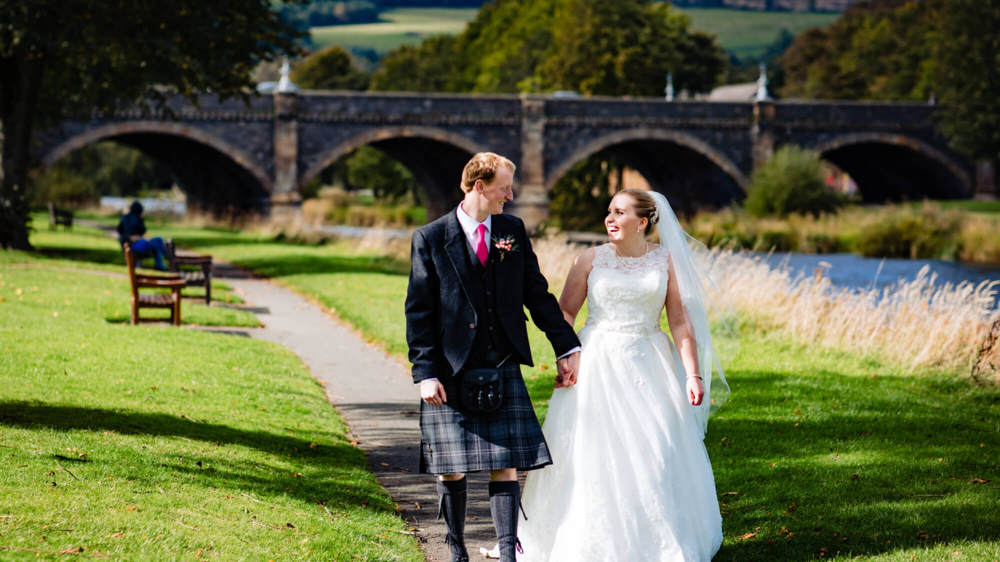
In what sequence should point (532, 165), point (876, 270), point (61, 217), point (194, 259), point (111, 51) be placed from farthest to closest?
point (532, 165) → point (61, 217) → point (876, 270) → point (111, 51) → point (194, 259)

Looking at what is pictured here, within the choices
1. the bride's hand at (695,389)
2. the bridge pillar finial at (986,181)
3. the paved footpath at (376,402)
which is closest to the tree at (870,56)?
the bridge pillar finial at (986,181)

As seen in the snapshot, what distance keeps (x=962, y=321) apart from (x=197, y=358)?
7667 mm

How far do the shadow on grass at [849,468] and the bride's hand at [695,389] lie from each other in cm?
81

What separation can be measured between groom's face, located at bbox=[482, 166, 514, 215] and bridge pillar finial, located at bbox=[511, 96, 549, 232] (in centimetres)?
4015

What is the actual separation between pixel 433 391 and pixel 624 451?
3.14 feet

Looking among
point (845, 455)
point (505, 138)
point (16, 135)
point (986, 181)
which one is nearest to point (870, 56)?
point (986, 181)

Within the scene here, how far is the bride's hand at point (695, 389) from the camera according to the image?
189 inches

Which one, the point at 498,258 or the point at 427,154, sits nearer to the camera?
the point at 498,258

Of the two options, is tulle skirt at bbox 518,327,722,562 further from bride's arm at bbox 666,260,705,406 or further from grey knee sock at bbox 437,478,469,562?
grey knee sock at bbox 437,478,469,562

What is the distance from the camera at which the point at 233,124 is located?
135ft

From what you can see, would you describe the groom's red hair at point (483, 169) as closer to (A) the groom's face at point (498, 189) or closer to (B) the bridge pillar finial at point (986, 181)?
(A) the groom's face at point (498, 189)

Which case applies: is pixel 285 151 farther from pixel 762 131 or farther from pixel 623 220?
pixel 623 220

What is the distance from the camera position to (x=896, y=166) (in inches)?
2120

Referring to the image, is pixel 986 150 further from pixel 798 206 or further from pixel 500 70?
pixel 500 70
